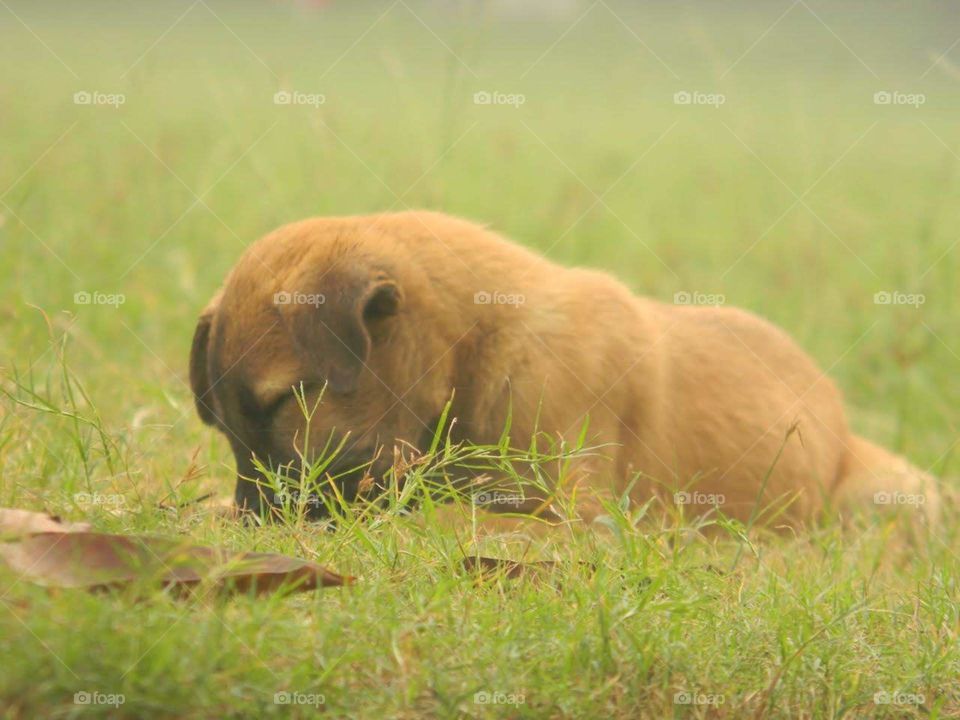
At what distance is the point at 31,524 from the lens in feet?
11.6

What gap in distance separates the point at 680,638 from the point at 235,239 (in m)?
7.24

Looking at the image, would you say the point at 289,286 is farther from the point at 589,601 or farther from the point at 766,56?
the point at 766,56

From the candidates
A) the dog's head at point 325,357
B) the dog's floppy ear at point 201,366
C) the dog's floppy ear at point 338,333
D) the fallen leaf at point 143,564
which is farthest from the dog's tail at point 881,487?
the fallen leaf at point 143,564

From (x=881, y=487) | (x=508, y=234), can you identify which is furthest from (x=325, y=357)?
(x=508, y=234)

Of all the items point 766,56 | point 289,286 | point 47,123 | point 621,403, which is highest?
point 766,56

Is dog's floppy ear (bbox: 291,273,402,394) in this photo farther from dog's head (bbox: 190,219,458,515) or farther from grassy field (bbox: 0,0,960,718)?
grassy field (bbox: 0,0,960,718)

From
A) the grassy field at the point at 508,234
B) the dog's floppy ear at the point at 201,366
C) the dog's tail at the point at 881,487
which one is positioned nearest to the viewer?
the grassy field at the point at 508,234

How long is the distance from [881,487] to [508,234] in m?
4.33

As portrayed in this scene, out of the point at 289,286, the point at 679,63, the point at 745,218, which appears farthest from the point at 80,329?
the point at 679,63

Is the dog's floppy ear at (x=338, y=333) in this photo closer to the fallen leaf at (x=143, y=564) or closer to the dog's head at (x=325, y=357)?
the dog's head at (x=325, y=357)

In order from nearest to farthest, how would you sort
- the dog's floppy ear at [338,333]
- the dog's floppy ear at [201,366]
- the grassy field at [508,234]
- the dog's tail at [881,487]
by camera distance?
the grassy field at [508,234] → the dog's floppy ear at [338,333] → the dog's floppy ear at [201,366] → the dog's tail at [881,487]

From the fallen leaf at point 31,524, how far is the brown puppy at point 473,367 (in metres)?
0.92

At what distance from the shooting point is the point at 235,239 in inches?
396

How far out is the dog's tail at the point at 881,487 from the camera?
20.7 ft
